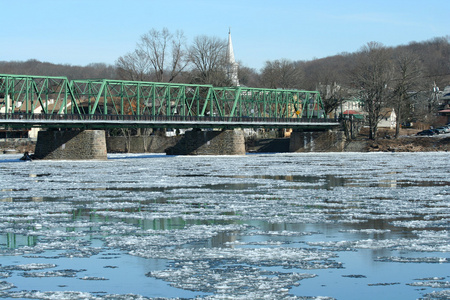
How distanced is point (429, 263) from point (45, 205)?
13353 millimetres

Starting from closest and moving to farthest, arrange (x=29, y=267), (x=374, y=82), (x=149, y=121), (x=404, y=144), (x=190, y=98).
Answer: (x=29, y=267), (x=149, y=121), (x=190, y=98), (x=404, y=144), (x=374, y=82)

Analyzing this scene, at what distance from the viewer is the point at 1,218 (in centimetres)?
1794

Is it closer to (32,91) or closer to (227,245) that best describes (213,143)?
(32,91)

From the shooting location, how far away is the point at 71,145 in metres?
63.4

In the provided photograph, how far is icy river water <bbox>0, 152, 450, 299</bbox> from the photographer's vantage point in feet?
33.7

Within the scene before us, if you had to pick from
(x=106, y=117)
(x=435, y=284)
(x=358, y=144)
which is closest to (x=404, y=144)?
(x=358, y=144)

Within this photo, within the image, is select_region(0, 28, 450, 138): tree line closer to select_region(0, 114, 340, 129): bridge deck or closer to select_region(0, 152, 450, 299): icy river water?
select_region(0, 114, 340, 129): bridge deck

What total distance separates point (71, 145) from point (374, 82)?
45719mm

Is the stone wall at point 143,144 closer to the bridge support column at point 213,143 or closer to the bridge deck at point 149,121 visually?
the bridge deck at point 149,121

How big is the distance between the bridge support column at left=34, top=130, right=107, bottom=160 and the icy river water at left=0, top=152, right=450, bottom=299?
38.1m

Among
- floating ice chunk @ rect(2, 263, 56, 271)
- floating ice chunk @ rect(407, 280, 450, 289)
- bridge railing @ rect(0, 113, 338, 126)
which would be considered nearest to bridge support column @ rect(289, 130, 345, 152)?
bridge railing @ rect(0, 113, 338, 126)

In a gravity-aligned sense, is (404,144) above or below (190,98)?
below

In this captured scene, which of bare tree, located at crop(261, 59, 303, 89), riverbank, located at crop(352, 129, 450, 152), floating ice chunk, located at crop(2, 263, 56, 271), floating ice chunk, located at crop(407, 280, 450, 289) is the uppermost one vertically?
bare tree, located at crop(261, 59, 303, 89)

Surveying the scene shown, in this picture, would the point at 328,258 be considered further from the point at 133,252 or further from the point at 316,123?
the point at 316,123
